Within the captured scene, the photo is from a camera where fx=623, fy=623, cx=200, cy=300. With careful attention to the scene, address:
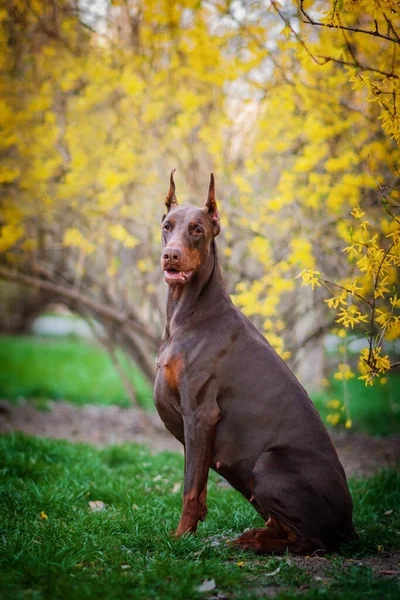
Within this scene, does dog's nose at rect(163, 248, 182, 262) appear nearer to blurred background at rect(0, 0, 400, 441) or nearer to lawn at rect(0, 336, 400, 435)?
blurred background at rect(0, 0, 400, 441)

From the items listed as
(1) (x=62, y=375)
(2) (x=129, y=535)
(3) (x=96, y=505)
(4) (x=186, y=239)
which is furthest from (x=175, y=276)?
(1) (x=62, y=375)

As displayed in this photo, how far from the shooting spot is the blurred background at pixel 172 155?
18.9ft

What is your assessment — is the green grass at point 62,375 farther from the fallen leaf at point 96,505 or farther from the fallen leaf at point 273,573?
the fallen leaf at point 273,573

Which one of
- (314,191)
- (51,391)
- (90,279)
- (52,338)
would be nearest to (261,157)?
(314,191)

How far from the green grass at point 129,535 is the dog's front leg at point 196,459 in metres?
0.13

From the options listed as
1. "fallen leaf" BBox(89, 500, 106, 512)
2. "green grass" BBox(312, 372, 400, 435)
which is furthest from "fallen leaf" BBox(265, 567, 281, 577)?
"green grass" BBox(312, 372, 400, 435)

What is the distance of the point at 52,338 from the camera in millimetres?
19188

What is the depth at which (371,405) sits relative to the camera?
976cm

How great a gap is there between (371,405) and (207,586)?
7463 mm

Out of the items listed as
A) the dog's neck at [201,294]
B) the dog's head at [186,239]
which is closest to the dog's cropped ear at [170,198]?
the dog's head at [186,239]

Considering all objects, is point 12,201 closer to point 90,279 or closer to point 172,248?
point 90,279

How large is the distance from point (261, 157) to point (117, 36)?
2.01 metres

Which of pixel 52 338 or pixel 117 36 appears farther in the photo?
pixel 52 338

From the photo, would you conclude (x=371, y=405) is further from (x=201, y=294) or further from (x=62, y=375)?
(x=201, y=294)
